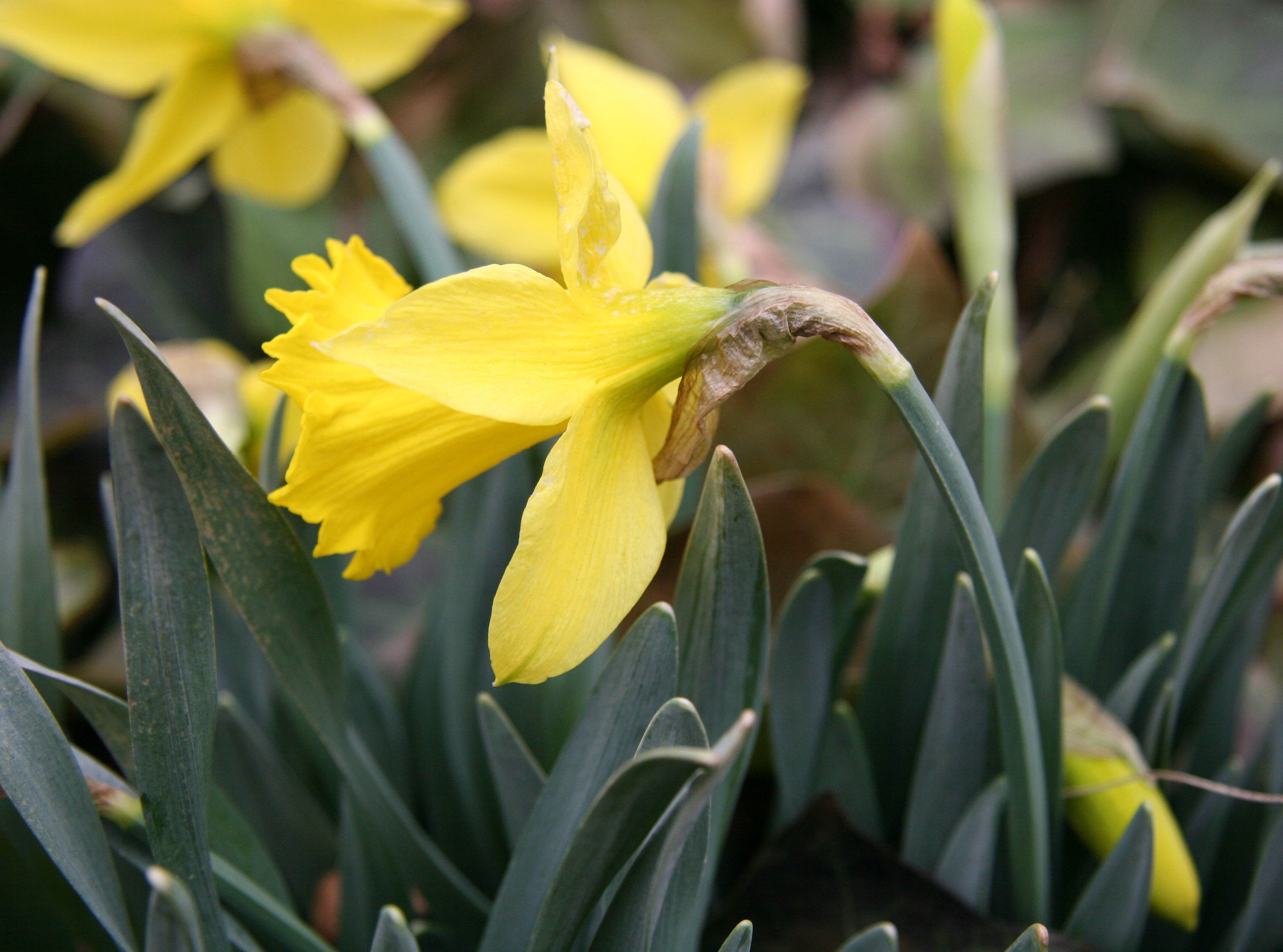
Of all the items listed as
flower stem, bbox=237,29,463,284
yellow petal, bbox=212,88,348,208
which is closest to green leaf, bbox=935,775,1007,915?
flower stem, bbox=237,29,463,284

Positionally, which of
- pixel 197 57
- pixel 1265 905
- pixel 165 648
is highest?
pixel 197 57

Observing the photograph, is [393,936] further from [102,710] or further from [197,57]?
[197,57]

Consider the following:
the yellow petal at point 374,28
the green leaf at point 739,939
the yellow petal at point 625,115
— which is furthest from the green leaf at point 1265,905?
the yellow petal at point 374,28

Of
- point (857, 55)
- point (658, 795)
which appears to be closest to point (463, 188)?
point (658, 795)

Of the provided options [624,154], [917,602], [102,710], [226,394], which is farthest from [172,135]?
[917,602]

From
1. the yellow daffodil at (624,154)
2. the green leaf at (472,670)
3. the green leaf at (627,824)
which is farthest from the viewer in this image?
the yellow daffodil at (624,154)

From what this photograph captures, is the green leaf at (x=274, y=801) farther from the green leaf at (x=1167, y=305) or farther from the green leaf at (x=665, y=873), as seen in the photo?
the green leaf at (x=1167, y=305)
